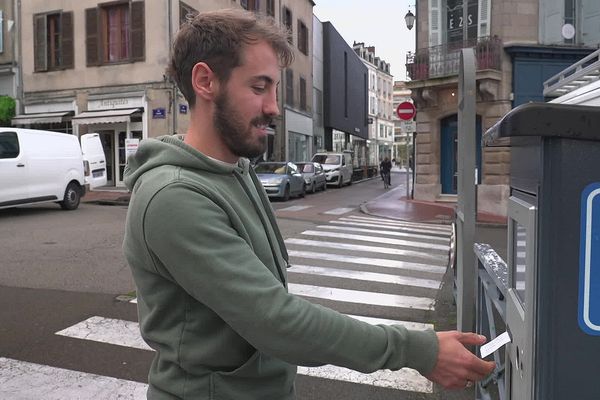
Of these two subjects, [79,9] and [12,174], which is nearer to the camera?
[12,174]

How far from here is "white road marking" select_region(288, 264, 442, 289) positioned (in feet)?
22.0

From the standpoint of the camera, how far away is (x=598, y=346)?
1.25 m

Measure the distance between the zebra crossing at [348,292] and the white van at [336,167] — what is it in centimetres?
1491

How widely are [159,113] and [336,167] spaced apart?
34.4ft

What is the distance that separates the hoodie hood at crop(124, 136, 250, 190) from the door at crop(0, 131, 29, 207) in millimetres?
11316

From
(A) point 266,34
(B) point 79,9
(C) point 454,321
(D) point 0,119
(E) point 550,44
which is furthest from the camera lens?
(D) point 0,119

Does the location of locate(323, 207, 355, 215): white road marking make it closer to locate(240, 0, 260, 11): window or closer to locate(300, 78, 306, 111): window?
locate(240, 0, 260, 11): window

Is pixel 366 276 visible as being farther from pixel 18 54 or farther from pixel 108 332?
pixel 18 54

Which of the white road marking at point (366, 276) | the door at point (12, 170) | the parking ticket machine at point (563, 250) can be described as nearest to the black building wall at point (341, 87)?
the door at point (12, 170)

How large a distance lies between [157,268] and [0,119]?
25.0 metres

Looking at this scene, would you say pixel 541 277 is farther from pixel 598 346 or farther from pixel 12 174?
pixel 12 174

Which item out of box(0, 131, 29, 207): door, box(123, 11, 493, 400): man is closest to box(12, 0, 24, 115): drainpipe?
box(0, 131, 29, 207): door

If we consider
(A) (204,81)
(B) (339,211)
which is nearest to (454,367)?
(A) (204,81)

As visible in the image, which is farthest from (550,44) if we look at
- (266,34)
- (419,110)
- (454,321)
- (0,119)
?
(0,119)
